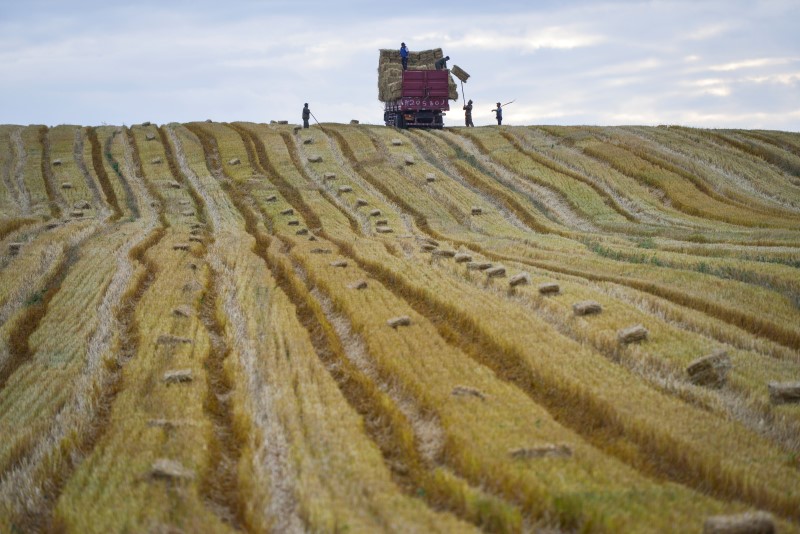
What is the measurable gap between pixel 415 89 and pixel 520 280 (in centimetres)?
3435

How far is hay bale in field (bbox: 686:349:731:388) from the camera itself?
33.0 feet

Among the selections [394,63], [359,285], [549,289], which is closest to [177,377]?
[359,285]

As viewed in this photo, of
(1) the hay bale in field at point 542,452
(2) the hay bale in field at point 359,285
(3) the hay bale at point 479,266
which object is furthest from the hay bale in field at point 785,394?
(3) the hay bale at point 479,266

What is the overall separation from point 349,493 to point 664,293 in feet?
34.7

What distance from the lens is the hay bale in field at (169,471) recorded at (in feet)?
24.6

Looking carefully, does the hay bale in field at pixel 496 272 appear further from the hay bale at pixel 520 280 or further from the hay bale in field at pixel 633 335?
the hay bale in field at pixel 633 335

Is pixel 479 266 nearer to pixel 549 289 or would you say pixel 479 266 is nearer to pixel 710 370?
pixel 549 289

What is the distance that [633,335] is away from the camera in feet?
38.8

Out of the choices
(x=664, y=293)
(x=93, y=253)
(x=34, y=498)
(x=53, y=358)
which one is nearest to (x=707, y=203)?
(x=664, y=293)

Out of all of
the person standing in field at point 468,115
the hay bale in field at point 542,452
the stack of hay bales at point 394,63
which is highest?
the stack of hay bales at point 394,63

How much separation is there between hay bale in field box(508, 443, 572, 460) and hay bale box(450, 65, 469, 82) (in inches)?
1680

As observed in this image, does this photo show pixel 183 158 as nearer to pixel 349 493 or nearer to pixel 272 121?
pixel 272 121

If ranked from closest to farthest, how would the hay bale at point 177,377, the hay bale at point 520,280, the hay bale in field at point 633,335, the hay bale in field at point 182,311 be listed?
1. the hay bale at point 177,377
2. the hay bale in field at point 633,335
3. the hay bale in field at point 182,311
4. the hay bale at point 520,280

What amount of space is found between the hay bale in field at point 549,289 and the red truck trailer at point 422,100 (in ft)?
113
